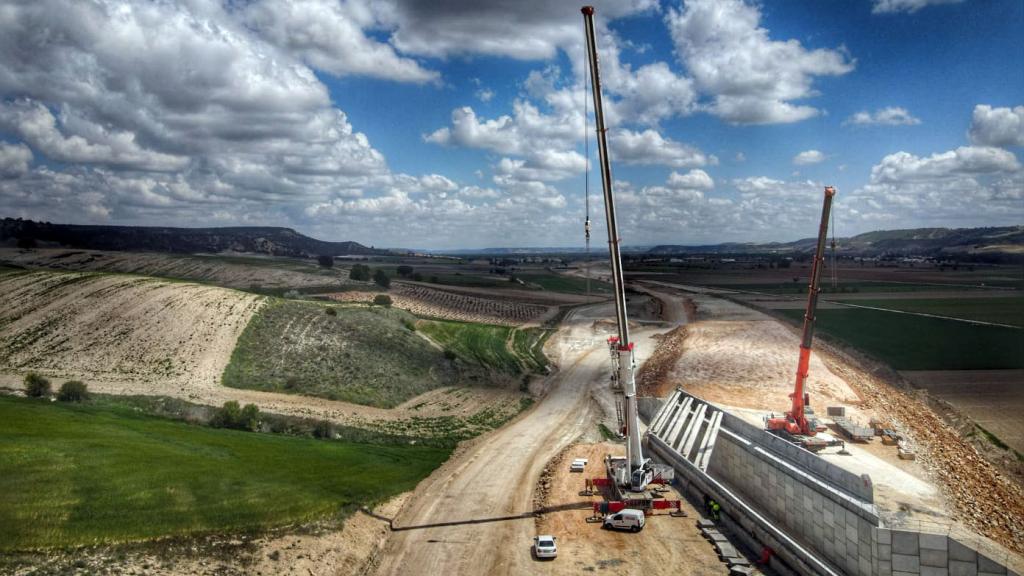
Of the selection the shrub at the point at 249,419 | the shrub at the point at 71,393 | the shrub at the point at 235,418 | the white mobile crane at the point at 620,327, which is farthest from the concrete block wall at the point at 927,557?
the shrub at the point at 71,393

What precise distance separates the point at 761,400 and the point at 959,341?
142 feet

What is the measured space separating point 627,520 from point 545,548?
534 cm

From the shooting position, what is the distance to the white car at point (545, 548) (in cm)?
2839

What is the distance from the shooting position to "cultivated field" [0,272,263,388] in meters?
59.0

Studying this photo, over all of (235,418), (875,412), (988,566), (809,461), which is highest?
(988,566)

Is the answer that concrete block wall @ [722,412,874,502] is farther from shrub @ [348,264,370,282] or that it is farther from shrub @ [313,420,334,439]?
shrub @ [348,264,370,282]

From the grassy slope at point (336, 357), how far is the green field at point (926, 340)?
53454 millimetres

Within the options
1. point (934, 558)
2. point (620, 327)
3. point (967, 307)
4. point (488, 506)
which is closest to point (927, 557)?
point (934, 558)

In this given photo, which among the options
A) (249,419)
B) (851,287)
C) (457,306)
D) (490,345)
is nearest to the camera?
(249,419)

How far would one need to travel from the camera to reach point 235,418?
46.8 meters

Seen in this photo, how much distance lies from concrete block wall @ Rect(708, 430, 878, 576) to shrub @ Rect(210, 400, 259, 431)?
34701 mm

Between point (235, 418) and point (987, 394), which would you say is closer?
point (235, 418)

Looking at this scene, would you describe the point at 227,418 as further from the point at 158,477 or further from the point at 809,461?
the point at 809,461

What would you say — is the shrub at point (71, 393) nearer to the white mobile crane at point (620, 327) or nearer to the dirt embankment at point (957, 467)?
the white mobile crane at point (620, 327)
